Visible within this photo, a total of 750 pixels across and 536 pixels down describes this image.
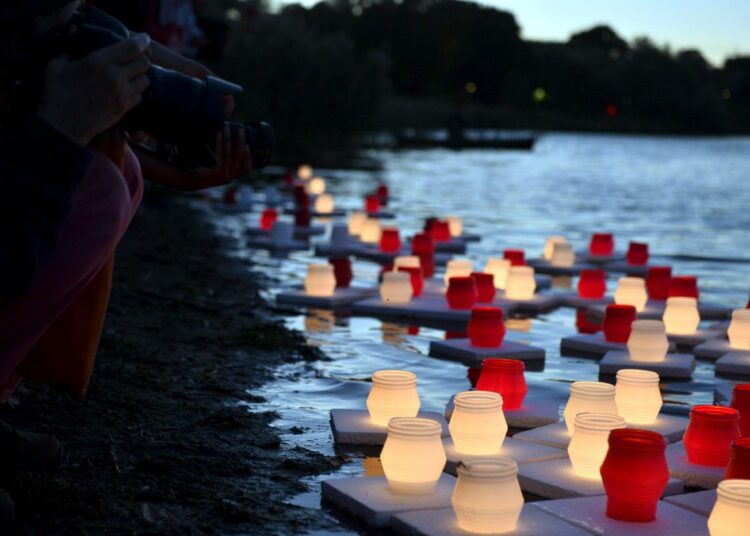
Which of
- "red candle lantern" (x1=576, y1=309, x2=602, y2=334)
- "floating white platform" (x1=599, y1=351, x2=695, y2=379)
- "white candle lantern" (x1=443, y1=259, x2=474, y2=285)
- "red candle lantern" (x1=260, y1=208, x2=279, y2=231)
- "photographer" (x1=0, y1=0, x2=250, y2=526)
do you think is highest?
"photographer" (x1=0, y1=0, x2=250, y2=526)

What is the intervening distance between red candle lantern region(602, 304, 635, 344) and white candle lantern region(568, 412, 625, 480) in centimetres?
232

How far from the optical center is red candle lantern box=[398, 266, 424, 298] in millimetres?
7320

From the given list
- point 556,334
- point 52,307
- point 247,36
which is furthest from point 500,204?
point 247,36

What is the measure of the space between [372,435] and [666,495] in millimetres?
993

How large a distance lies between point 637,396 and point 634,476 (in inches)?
42.7

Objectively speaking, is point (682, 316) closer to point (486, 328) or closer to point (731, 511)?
point (486, 328)

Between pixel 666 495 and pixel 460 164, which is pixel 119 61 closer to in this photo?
pixel 666 495

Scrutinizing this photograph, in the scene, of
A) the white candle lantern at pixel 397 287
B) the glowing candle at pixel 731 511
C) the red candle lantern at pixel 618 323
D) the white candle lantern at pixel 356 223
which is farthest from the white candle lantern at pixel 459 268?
the glowing candle at pixel 731 511

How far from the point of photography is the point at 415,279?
735 centimetres

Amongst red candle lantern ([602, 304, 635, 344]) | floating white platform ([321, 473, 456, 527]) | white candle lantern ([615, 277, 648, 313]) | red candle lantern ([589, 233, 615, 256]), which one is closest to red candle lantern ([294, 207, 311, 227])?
red candle lantern ([589, 233, 615, 256])

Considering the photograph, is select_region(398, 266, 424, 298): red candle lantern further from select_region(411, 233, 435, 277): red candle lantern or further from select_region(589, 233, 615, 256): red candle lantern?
select_region(589, 233, 615, 256): red candle lantern

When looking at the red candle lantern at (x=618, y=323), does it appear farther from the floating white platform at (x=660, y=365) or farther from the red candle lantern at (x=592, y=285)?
the red candle lantern at (x=592, y=285)

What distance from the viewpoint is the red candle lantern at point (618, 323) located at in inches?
229

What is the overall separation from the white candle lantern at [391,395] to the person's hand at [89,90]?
65.8 inches
